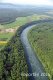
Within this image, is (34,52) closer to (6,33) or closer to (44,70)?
(44,70)

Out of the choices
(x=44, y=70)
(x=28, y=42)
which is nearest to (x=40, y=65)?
(x=44, y=70)

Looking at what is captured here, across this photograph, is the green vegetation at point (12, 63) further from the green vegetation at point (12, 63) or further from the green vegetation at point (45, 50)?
the green vegetation at point (45, 50)

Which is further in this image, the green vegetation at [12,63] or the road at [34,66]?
the road at [34,66]

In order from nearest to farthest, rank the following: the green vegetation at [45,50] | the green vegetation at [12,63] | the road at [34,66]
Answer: the green vegetation at [12,63] → the road at [34,66] → the green vegetation at [45,50]

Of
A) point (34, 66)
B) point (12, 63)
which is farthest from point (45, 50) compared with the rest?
point (12, 63)

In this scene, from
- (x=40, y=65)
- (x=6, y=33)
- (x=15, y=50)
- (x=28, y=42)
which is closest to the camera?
(x=40, y=65)

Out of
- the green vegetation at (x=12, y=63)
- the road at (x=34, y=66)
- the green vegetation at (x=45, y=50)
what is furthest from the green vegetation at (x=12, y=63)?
the green vegetation at (x=45, y=50)

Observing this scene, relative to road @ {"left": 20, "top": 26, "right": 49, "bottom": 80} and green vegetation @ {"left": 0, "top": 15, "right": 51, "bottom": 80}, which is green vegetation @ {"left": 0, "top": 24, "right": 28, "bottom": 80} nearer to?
green vegetation @ {"left": 0, "top": 15, "right": 51, "bottom": 80}

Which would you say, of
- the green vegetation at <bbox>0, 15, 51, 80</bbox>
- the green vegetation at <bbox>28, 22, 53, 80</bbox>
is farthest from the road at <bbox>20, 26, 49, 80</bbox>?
the green vegetation at <bbox>0, 15, 51, 80</bbox>

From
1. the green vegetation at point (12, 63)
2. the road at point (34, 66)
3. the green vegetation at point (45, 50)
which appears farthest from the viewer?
the green vegetation at point (45, 50)

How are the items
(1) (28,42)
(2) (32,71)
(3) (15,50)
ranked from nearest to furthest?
(2) (32,71), (3) (15,50), (1) (28,42)

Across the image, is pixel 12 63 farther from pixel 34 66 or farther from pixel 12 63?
pixel 34 66
